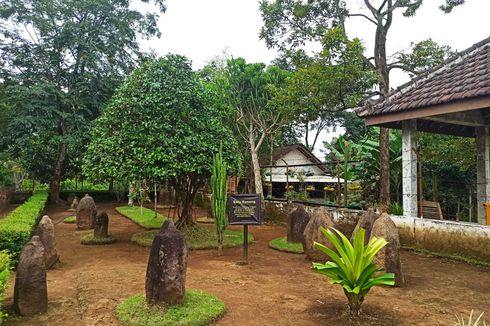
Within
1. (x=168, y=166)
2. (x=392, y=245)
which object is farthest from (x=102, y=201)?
(x=392, y=245)

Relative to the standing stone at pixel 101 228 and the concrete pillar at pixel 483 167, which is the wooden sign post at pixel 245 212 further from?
the concrete pillar at pixel 483 167

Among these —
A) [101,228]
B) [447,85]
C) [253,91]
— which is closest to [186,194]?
[101,228]

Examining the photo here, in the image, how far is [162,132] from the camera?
1015 cm

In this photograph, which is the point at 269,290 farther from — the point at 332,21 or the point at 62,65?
the point at 62,65

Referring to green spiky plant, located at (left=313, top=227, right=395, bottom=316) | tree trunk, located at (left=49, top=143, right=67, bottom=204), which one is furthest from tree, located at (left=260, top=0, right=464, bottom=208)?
tree trunk, located at (left=49, top=143, right=67, bottom=204)

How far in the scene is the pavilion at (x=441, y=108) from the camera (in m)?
7.73

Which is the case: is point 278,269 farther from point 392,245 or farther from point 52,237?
point 52,237

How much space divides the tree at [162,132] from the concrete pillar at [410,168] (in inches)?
183

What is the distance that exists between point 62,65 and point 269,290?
21873 mm

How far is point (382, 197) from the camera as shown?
39.9 ft

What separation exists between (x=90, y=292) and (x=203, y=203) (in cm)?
1589

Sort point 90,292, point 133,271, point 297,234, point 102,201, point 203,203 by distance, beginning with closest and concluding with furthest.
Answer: point 90,292, point 133,271, point 297,234, point 203,203, point 102,201

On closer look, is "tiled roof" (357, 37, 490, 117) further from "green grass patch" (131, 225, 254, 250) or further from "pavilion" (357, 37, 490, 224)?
"green grass patch" (131, 225, 254, 250)

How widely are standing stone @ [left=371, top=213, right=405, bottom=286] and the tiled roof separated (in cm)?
310
